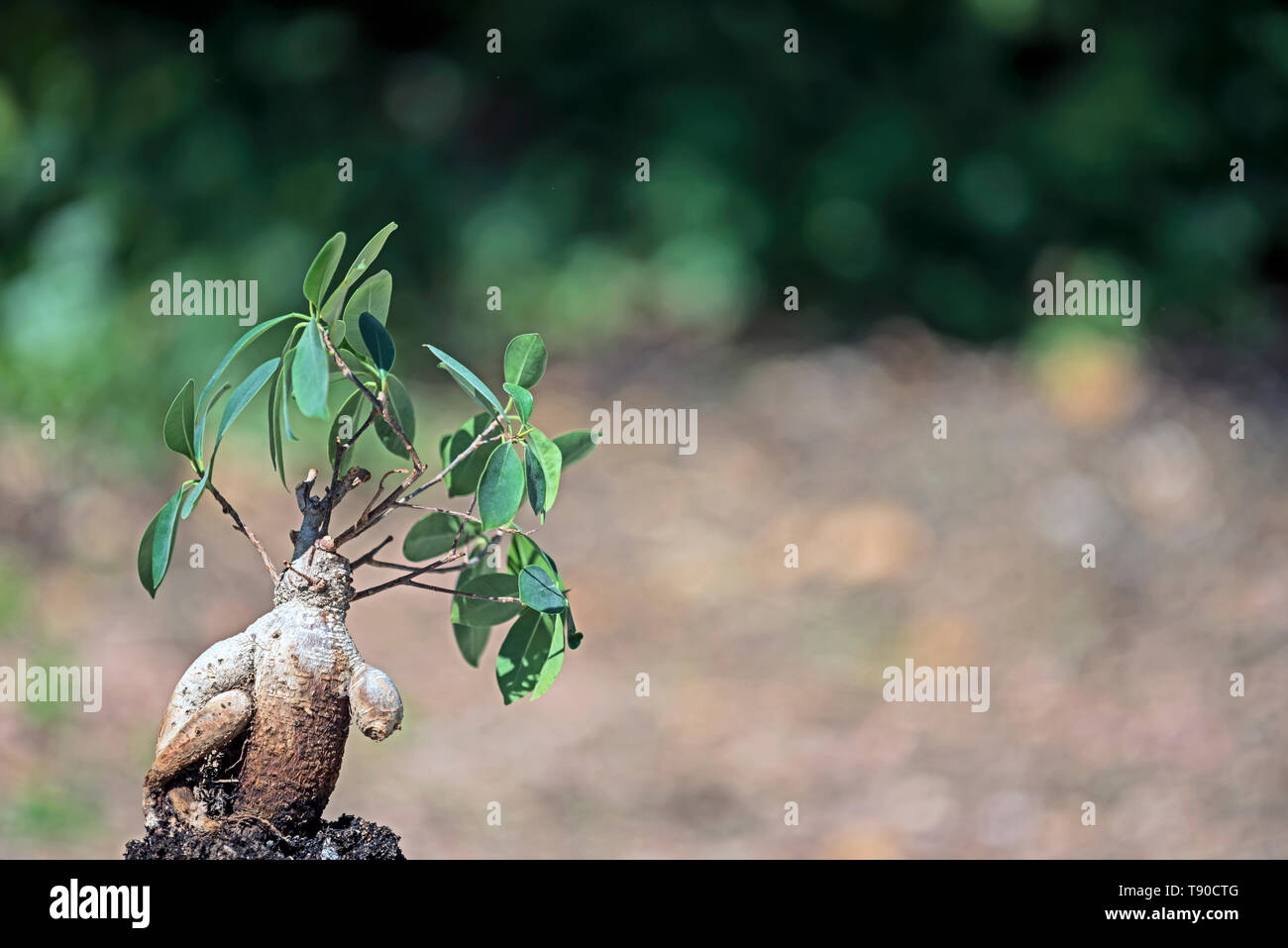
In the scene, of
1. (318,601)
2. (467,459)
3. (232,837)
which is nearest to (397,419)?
(467,459)

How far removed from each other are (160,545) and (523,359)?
0.29 metres

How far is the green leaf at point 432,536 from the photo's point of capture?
960mm

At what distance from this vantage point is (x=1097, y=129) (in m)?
2.44

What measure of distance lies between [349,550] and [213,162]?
950 millimetres

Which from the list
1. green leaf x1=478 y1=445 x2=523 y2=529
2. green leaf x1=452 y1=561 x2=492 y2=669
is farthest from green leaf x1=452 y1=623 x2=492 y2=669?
green leaf x1=478 y1=445 x2=523 y2=529

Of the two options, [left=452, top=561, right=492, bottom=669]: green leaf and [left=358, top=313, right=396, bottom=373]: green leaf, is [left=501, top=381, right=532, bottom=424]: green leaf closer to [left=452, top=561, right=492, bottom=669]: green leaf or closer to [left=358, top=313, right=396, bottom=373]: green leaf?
[left=358, top=313, right=396, bottom=373]: green leaf

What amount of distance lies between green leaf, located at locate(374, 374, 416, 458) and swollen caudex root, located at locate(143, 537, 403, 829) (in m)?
0.12

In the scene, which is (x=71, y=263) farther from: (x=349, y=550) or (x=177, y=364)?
(x=349, y=550)

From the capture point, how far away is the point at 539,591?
2.60ft

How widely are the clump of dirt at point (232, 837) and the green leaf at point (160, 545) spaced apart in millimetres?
153

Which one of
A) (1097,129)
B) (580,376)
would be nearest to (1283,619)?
(1097,129)

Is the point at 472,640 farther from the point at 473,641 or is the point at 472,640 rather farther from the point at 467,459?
the point at 467,459

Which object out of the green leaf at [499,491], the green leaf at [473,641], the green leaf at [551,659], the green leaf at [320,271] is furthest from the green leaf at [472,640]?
the green leaf at [320,271]

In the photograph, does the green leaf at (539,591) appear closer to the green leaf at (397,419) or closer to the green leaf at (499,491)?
the green leaf at (499,491)
